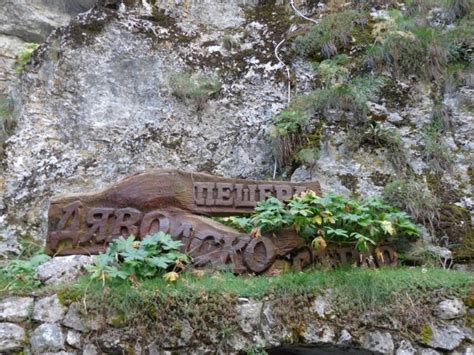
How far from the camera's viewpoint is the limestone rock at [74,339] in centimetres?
335

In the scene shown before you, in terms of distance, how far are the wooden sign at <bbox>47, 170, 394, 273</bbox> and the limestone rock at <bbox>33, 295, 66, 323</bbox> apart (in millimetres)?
739

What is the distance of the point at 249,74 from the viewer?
21.9ft

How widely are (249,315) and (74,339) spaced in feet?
3.84

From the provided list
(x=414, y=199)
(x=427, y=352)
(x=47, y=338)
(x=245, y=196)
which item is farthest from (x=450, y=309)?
(x=47, y=338)

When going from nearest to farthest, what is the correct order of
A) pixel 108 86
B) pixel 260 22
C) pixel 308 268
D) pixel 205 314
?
pixel 205 314 < pixel 308 268 < pixel 108 86 < pixel 260 22

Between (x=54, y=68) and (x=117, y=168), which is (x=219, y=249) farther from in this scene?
(x=54, y=68)

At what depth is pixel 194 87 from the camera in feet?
20.9

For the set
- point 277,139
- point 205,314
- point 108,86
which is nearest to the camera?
point 205,314

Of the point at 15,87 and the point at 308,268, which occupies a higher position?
the point at 15,87

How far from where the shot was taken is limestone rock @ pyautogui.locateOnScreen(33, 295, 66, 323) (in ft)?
11.3

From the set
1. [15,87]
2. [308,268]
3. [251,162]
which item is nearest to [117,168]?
[251,162]

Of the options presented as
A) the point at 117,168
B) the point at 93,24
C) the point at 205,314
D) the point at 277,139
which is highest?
the point at 93,24

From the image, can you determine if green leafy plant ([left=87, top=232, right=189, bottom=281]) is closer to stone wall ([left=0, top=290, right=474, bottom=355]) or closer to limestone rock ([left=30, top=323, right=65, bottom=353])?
stone wall ([left=0, top=290, right=474, bottom=355])

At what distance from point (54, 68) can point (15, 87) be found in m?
0.65
